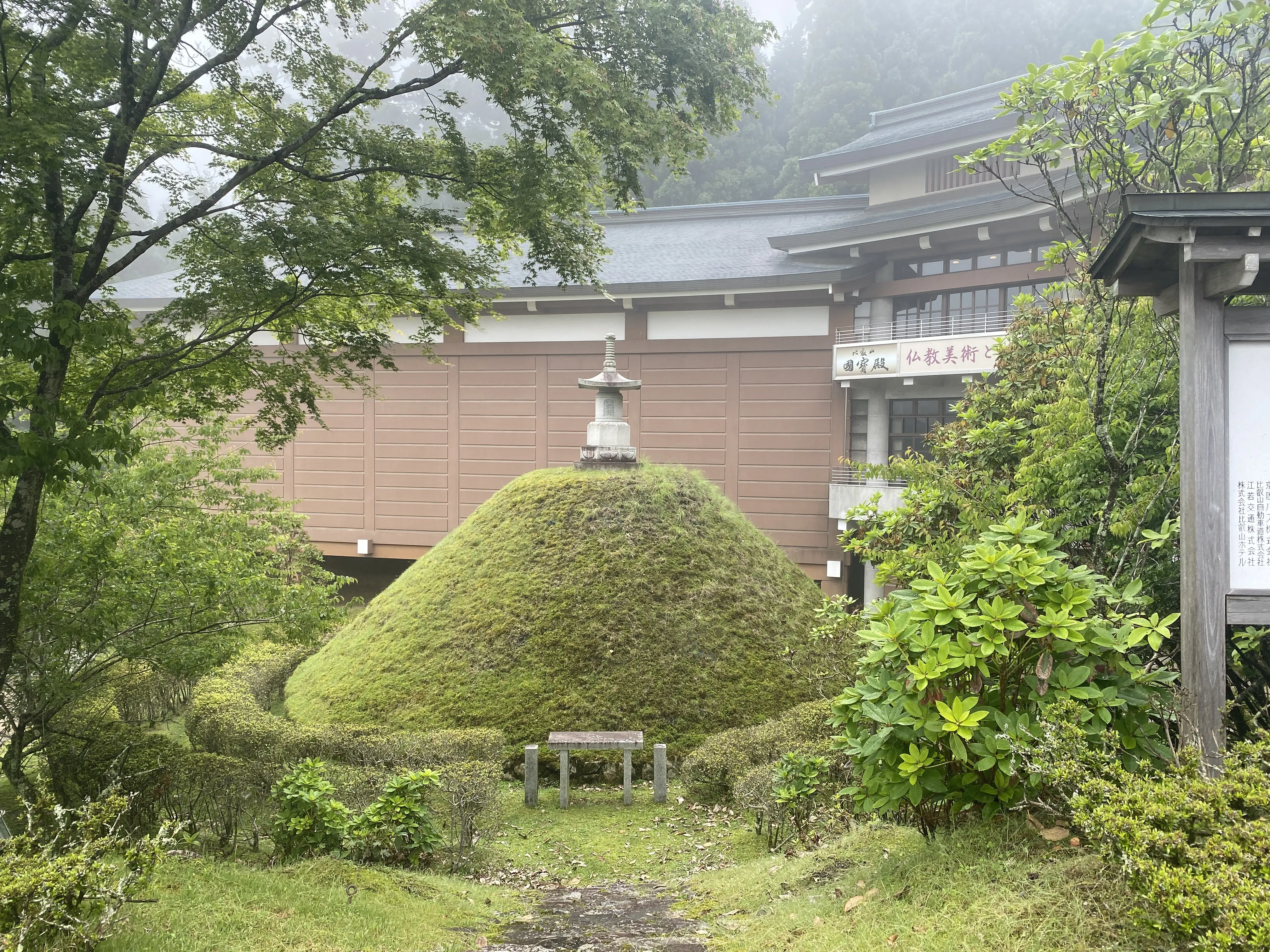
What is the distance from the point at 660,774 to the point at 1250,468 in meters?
7.48

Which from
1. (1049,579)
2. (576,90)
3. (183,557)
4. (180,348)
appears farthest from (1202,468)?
(183,557)

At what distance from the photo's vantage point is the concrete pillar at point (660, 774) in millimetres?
10242

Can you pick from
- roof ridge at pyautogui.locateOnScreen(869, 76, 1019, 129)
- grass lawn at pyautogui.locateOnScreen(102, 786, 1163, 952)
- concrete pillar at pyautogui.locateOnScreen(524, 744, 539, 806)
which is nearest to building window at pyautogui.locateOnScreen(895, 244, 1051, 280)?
roof ridge at pyautogui.locateOnScreen(869, 76, 1019, 129)

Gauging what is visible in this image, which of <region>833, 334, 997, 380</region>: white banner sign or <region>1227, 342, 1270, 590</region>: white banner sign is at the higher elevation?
<region>833, 334, 997, 380</region>: white banner sign

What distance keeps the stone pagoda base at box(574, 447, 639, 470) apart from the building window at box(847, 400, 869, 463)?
613 cm

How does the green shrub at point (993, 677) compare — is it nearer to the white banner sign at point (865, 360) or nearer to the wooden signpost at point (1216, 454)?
the wooden signpost at point (1216, 454)

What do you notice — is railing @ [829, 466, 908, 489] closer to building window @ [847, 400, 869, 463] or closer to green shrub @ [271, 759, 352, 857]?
building window @ [847, 400, 869, 463]

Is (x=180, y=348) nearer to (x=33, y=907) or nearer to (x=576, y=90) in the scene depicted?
(x=576, y=90)

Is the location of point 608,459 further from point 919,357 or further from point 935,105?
point 935,105

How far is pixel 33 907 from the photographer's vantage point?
359 centimetres

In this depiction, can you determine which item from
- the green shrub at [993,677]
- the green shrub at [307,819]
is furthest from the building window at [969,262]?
the green shrub at [307,819]

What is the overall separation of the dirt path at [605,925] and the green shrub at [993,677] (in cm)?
166

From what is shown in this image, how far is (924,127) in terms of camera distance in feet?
74.0

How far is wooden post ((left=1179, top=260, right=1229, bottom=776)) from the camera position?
13.7ft
